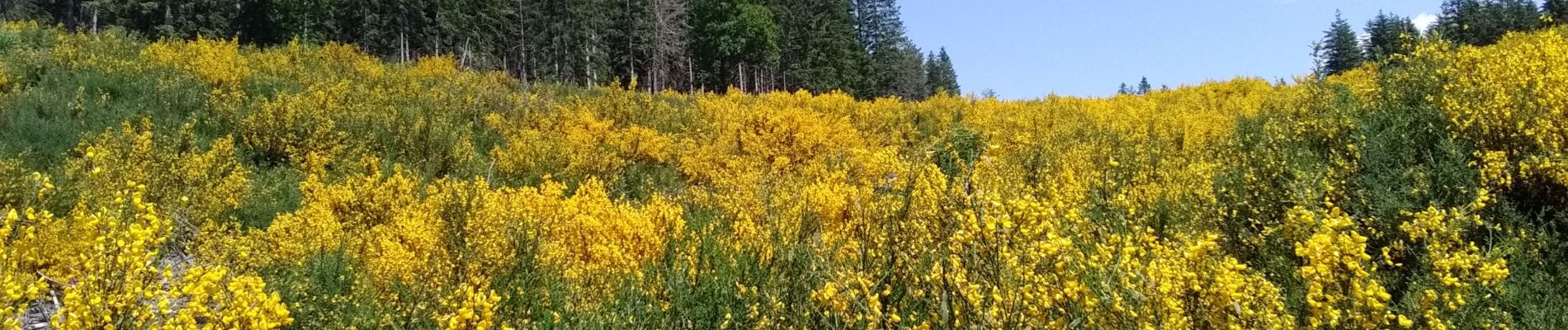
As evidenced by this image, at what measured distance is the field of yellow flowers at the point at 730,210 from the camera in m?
2.58

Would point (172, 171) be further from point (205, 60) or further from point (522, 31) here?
point (522, 31)

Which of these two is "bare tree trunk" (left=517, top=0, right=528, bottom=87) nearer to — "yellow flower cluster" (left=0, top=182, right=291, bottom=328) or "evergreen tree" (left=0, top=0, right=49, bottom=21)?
"evergreen tree" (left=0, top=0, right=49, bottom=21)

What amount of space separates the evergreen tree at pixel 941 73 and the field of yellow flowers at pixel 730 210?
53793 millimetres

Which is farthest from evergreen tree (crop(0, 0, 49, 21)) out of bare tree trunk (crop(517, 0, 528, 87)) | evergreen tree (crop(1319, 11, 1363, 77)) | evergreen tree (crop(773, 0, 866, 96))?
evergreen tree (crop(1319, 11, 1363, 77))

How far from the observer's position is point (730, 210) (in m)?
6.68

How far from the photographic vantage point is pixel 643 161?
1045 centimetres

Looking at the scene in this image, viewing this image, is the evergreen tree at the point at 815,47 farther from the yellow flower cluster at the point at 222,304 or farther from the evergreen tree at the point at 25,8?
the evergreen tree at the point at 25,8

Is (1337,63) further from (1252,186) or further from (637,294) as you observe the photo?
(637,294)

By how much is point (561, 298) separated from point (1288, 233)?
353 cm

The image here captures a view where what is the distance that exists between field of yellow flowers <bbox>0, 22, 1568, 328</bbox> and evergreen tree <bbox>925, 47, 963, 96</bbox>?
53.8 metres

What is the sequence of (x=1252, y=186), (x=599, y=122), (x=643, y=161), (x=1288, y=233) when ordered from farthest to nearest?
(x=599, y=122) → (x=643, y=161) → (x=1252, y=186) → (x=1288, y=233)

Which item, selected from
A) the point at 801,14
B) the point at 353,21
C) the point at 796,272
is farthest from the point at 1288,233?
the point at 353,21

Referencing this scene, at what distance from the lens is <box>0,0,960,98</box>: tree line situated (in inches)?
1309

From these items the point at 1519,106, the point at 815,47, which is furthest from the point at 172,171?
the point at 815,47
